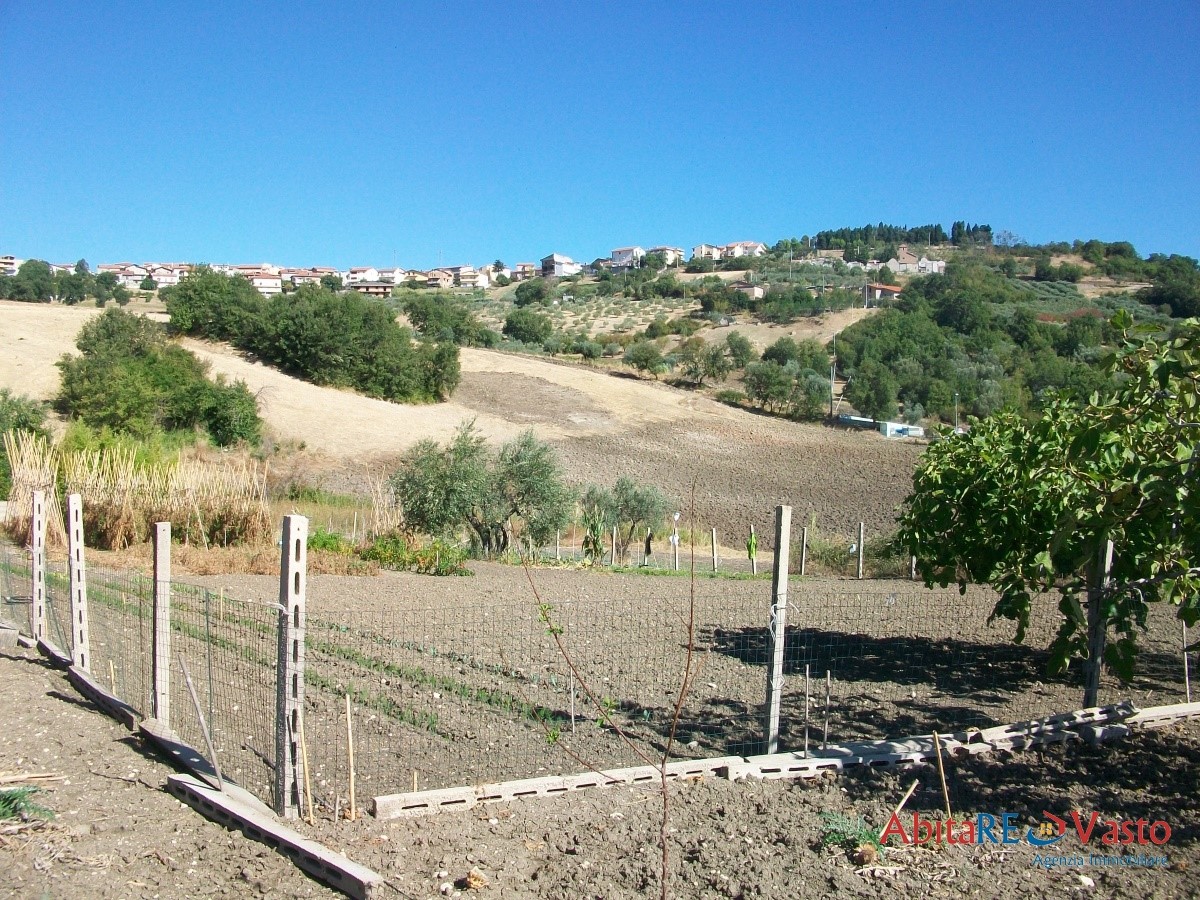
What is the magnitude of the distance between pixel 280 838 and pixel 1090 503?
523cm

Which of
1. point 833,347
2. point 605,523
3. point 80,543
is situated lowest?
point 605,523

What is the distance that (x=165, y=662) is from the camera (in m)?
6.73

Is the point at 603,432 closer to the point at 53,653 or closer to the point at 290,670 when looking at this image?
the point at 53,653

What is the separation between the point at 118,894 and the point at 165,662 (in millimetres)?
2559

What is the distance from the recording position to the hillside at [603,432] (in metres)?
37.8

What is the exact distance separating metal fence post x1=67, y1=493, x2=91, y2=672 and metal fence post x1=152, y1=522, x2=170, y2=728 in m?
1.72

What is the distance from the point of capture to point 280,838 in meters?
4.80

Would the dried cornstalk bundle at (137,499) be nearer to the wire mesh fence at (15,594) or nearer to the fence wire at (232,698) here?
the wire mesh fence at (15,594)

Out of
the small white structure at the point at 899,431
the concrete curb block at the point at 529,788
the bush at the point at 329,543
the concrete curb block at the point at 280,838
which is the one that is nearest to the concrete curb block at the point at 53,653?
the concrete curb block at the point at 280,838

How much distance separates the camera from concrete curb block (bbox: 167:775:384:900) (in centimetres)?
432

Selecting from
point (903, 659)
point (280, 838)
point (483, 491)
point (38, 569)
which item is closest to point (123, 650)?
point (38, 569)

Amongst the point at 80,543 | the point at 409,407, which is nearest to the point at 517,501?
the point at 80,543

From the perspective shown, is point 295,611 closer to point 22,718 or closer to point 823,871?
point 823,871

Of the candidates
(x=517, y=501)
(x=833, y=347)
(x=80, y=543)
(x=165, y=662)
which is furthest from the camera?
(x=833, y=347)
